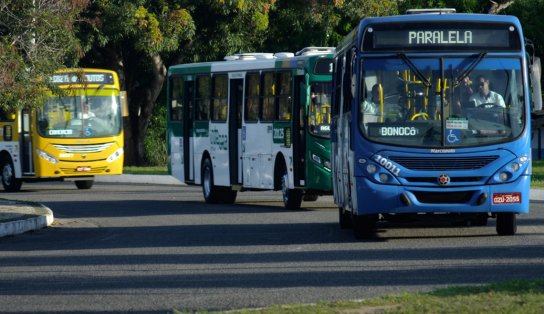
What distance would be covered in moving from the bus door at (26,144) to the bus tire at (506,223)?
60.6ft

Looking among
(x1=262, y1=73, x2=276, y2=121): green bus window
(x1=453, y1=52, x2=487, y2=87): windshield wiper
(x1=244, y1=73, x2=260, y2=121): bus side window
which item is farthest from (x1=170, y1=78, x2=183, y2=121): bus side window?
(x1=453, y1=52, x2=487, y2=87): windshield wiper

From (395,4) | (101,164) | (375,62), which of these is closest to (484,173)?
(375,62)

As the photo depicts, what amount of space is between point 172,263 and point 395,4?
1203 inches

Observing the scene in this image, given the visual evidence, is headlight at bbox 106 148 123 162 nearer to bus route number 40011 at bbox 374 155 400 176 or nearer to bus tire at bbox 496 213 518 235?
bus tire at bbox 496 213 518 235

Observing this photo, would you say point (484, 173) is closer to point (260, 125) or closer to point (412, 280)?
point (412, 280)

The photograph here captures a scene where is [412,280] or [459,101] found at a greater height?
[459,101]

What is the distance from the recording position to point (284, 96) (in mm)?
25688

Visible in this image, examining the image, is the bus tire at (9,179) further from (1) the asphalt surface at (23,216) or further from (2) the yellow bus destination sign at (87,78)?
(1) the asphalt surface at (23,216)

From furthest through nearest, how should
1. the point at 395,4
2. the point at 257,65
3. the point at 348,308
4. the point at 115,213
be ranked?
1. the point at 395,4
2. the point at 257,65
3. the point at 115,213
4. the point at 348,308

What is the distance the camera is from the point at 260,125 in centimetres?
2661

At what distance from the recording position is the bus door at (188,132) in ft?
98.3

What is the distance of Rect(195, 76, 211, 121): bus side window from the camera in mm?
29125

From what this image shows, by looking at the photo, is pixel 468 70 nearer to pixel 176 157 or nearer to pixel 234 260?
pixel 234 260

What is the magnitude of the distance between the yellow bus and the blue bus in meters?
17.3
